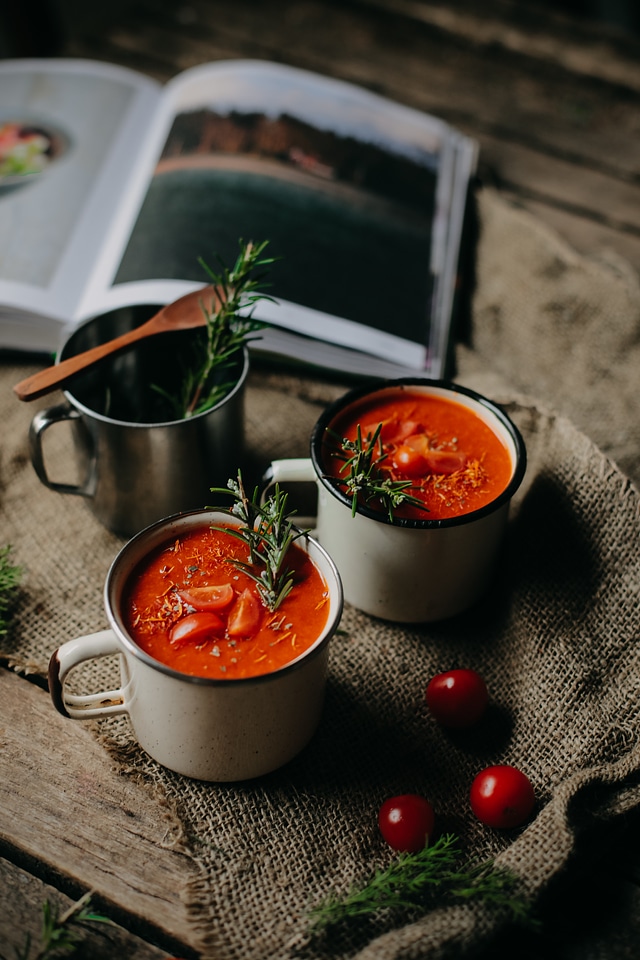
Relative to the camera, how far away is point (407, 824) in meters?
1.19

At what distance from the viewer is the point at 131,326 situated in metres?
1.65

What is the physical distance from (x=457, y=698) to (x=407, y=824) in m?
0.20

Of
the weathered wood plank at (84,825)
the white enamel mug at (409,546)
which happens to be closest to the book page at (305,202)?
the white enamel mug at (409,546)

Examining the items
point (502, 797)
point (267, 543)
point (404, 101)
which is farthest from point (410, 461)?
point (404, 101)

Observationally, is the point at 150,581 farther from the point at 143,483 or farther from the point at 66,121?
the point at 66,121

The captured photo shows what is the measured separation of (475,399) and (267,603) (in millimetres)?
520

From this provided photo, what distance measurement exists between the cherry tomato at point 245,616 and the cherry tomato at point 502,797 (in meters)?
0.36

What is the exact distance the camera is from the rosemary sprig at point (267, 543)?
4.01 feet

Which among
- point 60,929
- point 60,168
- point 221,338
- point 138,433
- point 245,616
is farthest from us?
point 60,168

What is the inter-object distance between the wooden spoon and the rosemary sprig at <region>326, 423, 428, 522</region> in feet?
1.19

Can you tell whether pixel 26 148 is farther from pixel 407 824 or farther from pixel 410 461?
Answer: pixel 407 824

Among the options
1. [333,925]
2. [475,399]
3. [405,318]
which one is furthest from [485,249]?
[333,925]

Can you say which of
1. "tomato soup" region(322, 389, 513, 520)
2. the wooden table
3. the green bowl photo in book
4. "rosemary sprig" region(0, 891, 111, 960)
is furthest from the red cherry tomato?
the green bowl photo in book

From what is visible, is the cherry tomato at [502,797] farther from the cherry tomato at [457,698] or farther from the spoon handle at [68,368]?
the spoon handle at [68,368]
